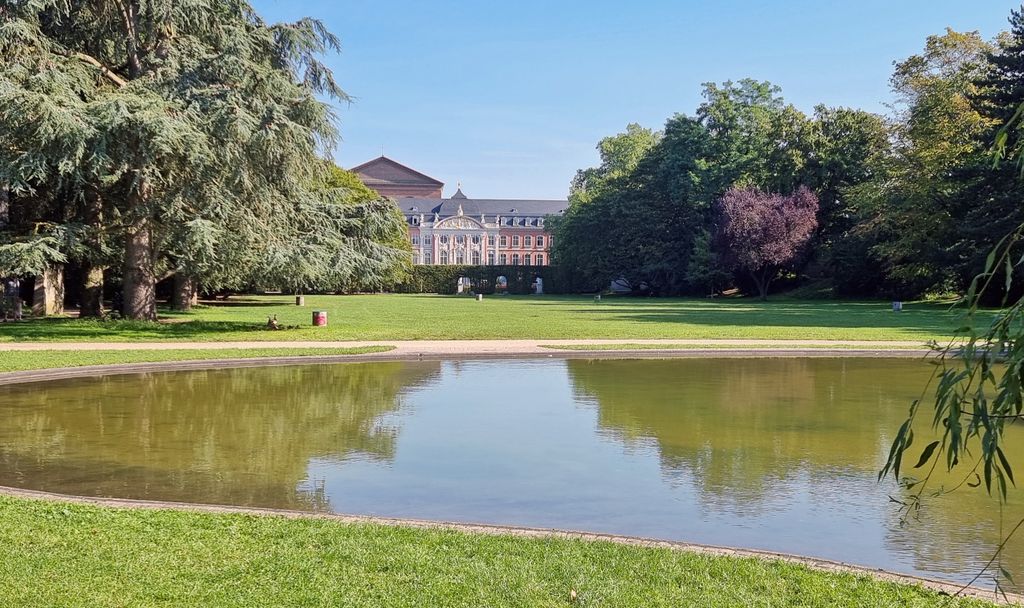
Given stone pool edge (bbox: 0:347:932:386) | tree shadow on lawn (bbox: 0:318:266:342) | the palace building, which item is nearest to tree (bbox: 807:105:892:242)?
stone pool edge (bbox: 0:347:932:386)

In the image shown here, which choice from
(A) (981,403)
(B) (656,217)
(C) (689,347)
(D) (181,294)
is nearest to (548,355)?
(C) (689,347)

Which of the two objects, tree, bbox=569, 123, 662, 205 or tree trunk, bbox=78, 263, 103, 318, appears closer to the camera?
tree trunk, bbox=78, 263, 103, 318

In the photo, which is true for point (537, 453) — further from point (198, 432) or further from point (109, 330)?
point (109, 330)

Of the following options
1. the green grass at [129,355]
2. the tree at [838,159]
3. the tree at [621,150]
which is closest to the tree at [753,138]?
the tree at [838,159]

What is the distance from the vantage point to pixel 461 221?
122 m

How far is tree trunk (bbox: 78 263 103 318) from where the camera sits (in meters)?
28.1

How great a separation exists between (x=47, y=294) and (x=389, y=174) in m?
102

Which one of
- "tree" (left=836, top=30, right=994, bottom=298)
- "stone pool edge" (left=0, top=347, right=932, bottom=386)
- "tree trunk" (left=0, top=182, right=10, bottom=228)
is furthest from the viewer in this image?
"tree" (left=836, top=30, right=994, bottom=298)

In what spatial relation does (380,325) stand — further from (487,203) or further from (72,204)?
(487,203)

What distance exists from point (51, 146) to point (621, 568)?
2099cm

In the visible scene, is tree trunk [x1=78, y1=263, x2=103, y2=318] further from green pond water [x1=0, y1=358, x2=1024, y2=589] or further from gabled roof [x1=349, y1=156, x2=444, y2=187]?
gabled roof [x1=349, y1=156, x2=444, y2=187]

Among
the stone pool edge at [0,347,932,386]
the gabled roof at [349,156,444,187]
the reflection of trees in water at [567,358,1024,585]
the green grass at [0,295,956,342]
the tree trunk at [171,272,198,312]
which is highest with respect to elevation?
the gabled roof at [349,156,444,187]

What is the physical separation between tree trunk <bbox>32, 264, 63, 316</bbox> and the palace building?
3450 inches

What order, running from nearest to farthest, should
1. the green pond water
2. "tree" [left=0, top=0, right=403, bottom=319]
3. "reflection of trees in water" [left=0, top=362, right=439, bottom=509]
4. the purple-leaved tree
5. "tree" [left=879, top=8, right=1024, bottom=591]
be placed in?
"tree" [left=879, top=8, right=1024, bottom=591]
the green pond water
"reflection of trees in water" [left=0, top=362, right=439, bottom=509]
"tree" [left=0, top=0, right=403, bottom=319]
the purple-leaved tree
